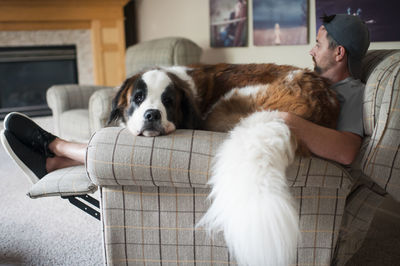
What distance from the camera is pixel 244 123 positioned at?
51.9 inches

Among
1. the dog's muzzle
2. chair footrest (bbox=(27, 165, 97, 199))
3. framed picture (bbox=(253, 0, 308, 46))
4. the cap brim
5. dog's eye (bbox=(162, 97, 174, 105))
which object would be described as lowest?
chair footrest (bbox=(27, 165, 97, 199))

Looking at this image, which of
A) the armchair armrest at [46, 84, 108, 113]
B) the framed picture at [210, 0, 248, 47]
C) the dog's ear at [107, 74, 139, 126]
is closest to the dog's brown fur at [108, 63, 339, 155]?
the dog's ear at [107, 74, 139, 126]

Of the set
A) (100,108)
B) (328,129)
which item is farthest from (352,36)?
(100,108)

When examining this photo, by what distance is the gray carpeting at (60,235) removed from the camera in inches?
71.2

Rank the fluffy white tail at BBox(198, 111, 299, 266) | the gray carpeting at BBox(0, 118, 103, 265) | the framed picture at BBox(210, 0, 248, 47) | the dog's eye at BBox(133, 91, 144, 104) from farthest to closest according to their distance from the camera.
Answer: the framed picture at BBox(210, 0, 248, 47) → the gray carpeting at BBox(0, 118, 103, 265) → the dog's eye at BBox(133, 91, 144, 104) → the fluffy white tail at BBox(198, 111, 299, 266)

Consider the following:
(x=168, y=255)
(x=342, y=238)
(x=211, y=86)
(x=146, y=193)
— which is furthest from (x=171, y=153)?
(x=342, y=238)

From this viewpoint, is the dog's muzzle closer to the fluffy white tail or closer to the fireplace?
the fluffy white tail

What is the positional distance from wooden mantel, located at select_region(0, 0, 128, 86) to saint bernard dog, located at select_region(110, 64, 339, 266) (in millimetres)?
3548

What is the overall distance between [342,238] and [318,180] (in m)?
0.35

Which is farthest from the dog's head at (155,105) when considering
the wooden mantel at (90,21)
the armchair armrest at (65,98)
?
the wooden mantel at (90,21)

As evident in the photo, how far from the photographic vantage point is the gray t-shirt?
1435 millimetres

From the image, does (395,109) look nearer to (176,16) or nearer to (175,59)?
(175,59)

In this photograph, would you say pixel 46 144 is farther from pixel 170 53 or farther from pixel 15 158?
pixel 170 53

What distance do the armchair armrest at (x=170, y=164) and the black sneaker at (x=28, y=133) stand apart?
0.72m
